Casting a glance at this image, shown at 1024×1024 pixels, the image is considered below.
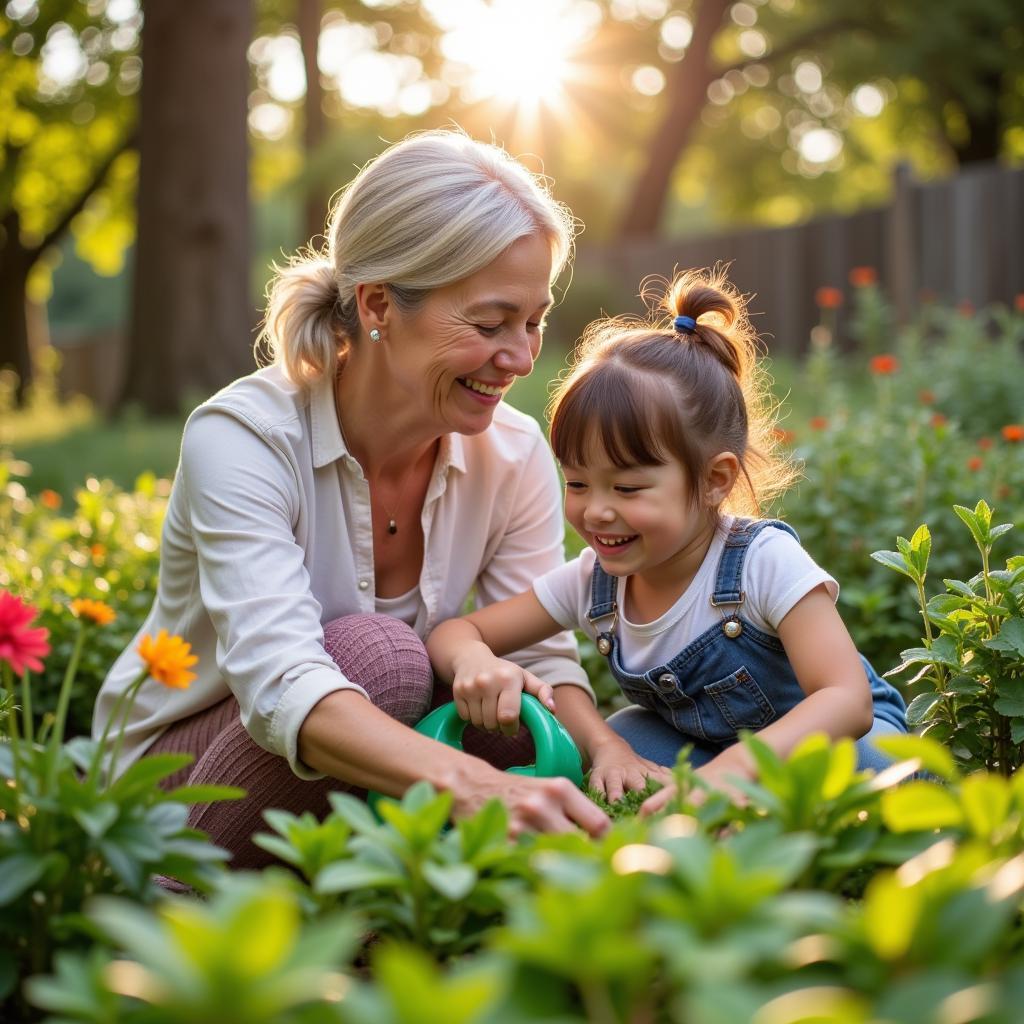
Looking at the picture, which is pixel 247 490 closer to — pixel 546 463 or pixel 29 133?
pixel 546 463

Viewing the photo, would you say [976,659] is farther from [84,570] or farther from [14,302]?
[14,302]

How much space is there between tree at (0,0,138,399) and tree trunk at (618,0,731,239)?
22.0 ft

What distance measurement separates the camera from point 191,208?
9.16 meters

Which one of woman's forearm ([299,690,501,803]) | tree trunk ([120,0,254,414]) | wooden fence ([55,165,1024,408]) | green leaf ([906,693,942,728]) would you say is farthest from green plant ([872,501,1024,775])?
wooden fence ([55,165,1024,408])

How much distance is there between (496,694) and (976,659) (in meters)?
0.82

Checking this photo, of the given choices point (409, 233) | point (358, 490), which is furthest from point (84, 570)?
point (409, 233)

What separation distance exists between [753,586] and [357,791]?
946 millimetres

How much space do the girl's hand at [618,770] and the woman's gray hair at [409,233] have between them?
0.94 m

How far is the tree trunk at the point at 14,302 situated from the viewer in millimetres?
18812

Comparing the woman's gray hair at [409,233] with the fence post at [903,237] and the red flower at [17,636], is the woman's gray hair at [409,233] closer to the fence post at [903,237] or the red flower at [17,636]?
the red flower at [17,636]

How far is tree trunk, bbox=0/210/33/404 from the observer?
18.8m

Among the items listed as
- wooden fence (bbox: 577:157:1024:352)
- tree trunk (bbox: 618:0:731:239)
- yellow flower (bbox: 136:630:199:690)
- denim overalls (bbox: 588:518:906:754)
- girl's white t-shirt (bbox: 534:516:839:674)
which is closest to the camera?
yellow flower (bbox: 136:630:199:690)

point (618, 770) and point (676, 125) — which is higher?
point (676, 125)

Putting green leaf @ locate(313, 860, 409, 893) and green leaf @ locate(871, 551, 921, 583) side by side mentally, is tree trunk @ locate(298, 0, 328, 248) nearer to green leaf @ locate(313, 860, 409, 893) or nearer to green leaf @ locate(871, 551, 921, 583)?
green leaf @ locate(871, 551, 921, 583)
